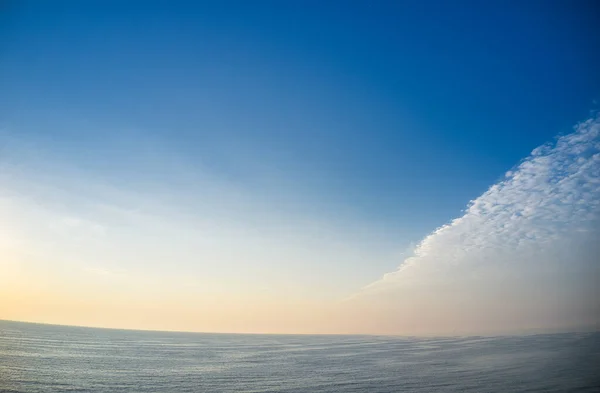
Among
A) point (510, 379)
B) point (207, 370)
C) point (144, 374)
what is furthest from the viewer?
point (207, 370)

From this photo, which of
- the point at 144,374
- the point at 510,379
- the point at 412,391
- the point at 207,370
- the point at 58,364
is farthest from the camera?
the point at 58,364

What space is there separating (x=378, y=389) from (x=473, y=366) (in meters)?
29.9

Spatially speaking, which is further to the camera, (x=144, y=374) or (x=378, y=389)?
(x=144, y=374)

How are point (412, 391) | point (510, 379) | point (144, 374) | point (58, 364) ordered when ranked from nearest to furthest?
point (412, 391) < point (510, 379) < point (144, 374) < point (58, 364)

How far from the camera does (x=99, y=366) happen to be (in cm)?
6197

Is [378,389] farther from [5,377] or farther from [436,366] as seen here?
[5,377]

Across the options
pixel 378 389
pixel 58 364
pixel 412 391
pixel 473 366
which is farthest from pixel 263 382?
pixel 58 364

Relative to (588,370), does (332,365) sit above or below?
below

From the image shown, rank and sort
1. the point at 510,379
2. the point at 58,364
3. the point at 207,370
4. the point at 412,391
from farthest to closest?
1. the point at 58,364
2. the point at 207,370
3. the point at 510,379
4. the point at 412,391

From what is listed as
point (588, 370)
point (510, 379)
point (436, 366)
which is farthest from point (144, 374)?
point (588, 370)

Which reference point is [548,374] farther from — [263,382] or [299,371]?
[263,382]

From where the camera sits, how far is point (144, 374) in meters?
53.6

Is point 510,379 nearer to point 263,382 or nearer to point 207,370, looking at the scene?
point 263,382

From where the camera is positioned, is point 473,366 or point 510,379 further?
point 473,366
